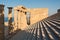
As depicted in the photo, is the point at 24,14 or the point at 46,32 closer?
the point at 46,32

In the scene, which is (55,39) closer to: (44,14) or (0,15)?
(0,15)

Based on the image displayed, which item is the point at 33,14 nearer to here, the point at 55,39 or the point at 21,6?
the point at 21,6

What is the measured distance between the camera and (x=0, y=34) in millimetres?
11812

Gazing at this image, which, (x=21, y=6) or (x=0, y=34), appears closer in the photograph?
(x=0, y=34)

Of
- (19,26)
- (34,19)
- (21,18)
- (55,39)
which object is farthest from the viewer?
(34,19)

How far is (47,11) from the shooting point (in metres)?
26.1

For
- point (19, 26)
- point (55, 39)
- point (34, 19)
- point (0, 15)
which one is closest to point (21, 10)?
point (19, 26)

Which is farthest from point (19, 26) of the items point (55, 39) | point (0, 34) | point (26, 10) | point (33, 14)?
point (55, 39)

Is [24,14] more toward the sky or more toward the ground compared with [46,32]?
more toward the sky

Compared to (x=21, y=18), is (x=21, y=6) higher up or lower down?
higher up

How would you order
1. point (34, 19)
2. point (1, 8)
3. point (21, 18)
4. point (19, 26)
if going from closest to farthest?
point (1, 8)
point (19, 26)
point (21, 18)
point (34, 19)

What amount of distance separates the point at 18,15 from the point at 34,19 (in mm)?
3973

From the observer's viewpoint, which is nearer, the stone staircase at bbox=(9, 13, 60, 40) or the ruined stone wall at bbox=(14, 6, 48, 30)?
the stone staircase at bbox=(9, 13, 60, 40)

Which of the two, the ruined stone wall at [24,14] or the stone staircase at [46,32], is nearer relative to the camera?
the stone staircase at [46,32]
